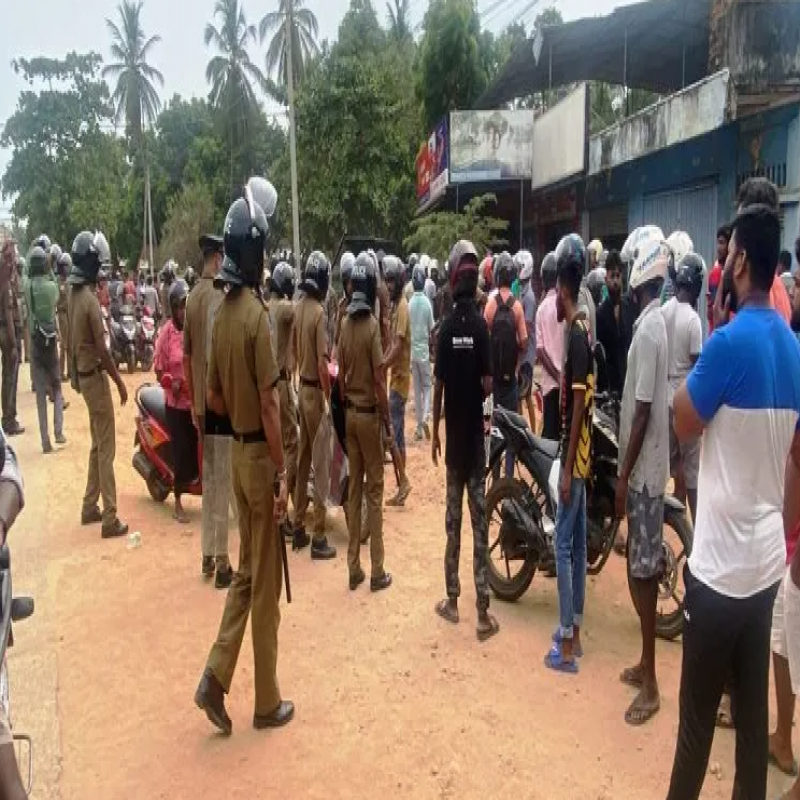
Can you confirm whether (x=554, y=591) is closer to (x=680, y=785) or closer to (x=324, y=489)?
(x=324, y=489)

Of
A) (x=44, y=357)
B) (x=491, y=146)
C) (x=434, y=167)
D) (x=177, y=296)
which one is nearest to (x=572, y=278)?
(x=177, y=296)

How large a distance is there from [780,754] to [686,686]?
3.73 ft

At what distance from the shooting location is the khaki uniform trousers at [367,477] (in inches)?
206

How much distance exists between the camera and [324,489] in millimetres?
6113

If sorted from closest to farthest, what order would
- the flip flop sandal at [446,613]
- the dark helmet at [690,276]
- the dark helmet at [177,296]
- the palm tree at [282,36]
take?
the flip flop sandal at [446,613]
the dark helmet at [690,276]
the dark helmet at [177,296]
the palm tree at [282,36]

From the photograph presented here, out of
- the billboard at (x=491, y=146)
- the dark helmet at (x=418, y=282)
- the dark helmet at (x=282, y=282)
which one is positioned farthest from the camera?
the billboard at (x=491, y=146)

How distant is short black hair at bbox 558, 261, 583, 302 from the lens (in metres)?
4.25

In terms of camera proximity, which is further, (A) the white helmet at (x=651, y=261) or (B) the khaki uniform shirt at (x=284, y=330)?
(B) the khaki uniform shirt at (x=284, y=330)

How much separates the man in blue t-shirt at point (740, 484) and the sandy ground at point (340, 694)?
977 mm

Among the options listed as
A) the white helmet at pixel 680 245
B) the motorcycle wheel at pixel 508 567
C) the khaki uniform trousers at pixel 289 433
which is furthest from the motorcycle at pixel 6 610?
the white helmet at pixel 680 245

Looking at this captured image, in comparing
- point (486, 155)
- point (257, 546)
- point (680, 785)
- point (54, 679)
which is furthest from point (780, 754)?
point (486, 155)

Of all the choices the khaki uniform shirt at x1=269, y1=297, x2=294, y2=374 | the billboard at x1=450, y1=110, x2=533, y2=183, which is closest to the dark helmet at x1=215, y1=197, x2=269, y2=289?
the khaki uniform shirt at x1=269, y1=297, x2=294, y2=374

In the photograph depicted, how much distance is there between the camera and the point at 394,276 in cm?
800

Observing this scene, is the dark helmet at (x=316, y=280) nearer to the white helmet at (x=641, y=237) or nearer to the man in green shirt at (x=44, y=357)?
the white helmet at (x=641, y=237)
